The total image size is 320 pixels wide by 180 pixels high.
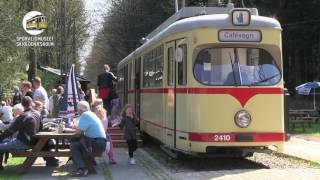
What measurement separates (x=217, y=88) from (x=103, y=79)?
34.7ft

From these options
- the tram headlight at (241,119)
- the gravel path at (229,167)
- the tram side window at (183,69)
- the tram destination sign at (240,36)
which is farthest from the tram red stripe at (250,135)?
the tram destination sign at (240,36)

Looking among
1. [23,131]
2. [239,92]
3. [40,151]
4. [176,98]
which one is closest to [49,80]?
[176,98]

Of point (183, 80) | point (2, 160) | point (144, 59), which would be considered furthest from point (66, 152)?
point (144, 59)

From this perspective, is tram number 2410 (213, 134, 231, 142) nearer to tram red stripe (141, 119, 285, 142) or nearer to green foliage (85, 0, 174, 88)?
tram red stripe (141, 119, 285, 142)

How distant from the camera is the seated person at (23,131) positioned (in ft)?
40.7

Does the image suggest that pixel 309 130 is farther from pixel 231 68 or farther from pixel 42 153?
pixel 42 153

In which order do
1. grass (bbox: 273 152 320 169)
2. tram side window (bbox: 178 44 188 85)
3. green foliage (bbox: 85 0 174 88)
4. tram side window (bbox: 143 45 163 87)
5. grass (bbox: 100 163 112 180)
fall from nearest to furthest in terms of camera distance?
grass (bbox: 100 163 112 180), tram side window (bbox: 178 44 188 85), grass (bbox: 273 152 320 169), tram side window (bbox: 143 45 163 87), green foliage (bbox: 85 0 174 88)

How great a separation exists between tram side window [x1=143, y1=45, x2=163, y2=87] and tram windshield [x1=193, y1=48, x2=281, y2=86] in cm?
228

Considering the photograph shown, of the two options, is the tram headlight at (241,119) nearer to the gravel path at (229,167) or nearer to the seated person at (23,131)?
the gravel path at (229,167)

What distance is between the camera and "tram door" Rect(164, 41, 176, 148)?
45.1ft

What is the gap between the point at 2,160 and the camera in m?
13.1

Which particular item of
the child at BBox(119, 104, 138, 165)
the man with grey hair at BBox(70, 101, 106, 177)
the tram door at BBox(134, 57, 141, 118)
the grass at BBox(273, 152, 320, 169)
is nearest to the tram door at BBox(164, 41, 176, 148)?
the child at BBox(119, 104, 138, 165)

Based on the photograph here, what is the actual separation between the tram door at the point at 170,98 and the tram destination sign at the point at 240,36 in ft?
4.93

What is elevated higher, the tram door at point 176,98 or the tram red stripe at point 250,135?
the tram door at point 176,98
